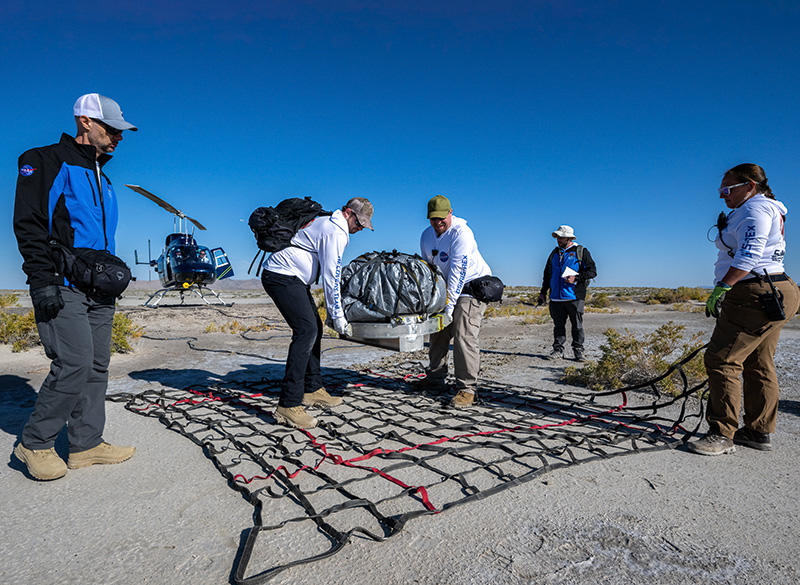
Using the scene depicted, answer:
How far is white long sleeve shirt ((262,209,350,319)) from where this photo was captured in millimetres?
3963

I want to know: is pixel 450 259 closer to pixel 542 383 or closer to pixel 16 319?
pixel 542 383

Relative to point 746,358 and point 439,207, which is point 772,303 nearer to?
point 746,358

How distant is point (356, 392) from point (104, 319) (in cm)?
284

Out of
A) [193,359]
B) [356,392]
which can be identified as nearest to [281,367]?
[193,359]

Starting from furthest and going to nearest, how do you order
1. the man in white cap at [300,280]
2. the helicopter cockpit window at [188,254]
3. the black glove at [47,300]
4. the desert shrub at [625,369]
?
the helicopter cockpit window at [188,254], the desert shrub at [625,369], the man in white cap at [300,280], the black glove at [47,300]

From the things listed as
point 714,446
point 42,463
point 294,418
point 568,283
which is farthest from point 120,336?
point 714,446

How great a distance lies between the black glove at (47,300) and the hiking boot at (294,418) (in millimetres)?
1897

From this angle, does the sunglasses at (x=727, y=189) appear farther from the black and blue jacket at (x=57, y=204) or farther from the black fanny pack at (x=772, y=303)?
the black and blue jacket at (x=57, y=204)

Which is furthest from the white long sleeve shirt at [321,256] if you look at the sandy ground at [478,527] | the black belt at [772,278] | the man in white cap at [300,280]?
the black belt at [772,278]

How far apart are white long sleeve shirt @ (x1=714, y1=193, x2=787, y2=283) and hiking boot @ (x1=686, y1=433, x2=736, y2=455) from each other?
1.20 metres

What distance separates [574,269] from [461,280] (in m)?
3.65

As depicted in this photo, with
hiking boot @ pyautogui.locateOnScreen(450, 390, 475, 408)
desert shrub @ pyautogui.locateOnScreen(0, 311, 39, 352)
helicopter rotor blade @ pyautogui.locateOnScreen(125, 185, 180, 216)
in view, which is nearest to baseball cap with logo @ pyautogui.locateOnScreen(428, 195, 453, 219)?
hiking boot @ pyautogui.locateOnScreen(450, 390, 475, 408)

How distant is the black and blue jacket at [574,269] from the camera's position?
305 inches

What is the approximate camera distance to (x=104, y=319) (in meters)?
3.33
